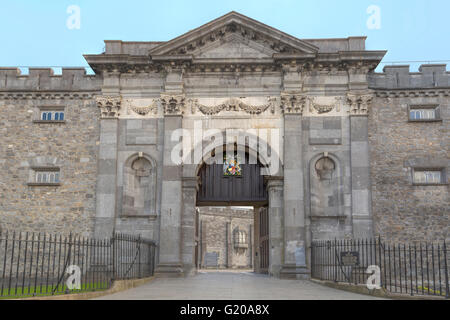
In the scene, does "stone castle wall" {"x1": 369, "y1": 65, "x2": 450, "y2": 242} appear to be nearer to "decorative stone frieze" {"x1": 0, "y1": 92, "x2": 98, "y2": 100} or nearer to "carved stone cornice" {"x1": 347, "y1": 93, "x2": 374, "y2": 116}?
"carved stone cornice" {"x1": 347, "y1": 93, "x2": 374, "y2": 116}

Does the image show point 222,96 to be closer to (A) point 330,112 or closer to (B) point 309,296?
(A) point 330,112

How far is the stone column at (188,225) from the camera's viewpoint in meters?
20.5

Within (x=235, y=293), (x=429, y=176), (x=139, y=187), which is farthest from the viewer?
(x=139, y=187)

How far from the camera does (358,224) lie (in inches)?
800

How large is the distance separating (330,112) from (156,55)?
773cm

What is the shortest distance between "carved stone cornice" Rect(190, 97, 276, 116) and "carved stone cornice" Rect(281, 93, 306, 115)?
56 cm

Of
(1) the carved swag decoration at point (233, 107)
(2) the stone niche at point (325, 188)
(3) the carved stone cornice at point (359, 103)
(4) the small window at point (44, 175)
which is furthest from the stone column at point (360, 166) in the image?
(4) the small window at point (44, 175)

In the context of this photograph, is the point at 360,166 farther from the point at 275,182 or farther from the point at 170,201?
the point at 170,201

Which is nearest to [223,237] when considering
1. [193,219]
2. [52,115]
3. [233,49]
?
[193,219]

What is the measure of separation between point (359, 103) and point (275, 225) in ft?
20.4

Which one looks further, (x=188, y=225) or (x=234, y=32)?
(x=234, y=32)

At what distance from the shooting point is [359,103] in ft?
70.1

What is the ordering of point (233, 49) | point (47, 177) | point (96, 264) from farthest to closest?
point (233, 49)
point (47, 177)
point (96, 264)

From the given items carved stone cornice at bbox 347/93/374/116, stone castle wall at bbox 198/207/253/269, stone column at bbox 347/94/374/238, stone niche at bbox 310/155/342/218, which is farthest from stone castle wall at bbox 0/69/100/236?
stone castle wall at bbox 198/207/253/269
